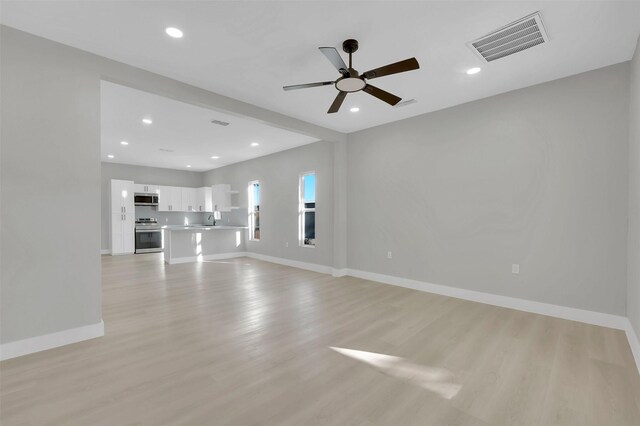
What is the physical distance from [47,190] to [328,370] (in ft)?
10.2

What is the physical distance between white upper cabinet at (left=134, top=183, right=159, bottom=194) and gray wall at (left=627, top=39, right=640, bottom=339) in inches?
437

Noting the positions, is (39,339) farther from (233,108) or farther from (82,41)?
(233,108)

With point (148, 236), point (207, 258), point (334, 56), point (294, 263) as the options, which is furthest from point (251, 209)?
point (334, 56)

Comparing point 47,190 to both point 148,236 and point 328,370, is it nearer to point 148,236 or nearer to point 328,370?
point 328,370

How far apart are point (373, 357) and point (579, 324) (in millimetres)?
2660

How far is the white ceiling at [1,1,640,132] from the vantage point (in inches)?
89.4

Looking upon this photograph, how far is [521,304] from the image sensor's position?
3.70 meters

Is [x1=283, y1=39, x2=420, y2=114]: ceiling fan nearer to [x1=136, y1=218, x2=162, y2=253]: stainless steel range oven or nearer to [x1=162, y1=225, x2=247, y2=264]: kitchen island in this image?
[x1=162, y1=225, x2=247, y2=264]: kitchen island

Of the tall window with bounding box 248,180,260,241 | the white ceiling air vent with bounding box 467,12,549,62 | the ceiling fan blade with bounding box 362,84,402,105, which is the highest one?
the white ceiling air vent with bounding box 467,12,549,62

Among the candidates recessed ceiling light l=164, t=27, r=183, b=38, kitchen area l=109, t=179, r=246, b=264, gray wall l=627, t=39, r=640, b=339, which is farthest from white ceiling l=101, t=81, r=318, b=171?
gray wall l=627, t=39, r=640, b=339

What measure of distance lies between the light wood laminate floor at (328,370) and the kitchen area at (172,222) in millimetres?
3633

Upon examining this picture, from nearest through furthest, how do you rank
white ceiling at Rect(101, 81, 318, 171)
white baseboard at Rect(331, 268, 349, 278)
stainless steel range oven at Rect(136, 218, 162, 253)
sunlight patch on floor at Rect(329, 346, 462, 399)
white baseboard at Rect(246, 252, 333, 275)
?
sunlight patch on floor at Rect(329, 346, 462, 399), white ceiling at Rect(101, 81, 318, 171), white baseboard at Rect(331, 268, 349, 278), white baseboard at Rect(246, 252, 333, 275), stainless steel range oven at Rect(136, 218, 162, 253)

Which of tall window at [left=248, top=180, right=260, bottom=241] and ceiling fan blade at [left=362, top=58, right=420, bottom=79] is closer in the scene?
ceiling fan blade at [left=362, top=58, right=420, bottom=79]

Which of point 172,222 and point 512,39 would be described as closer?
point 512,39
